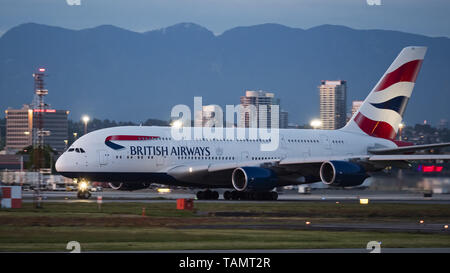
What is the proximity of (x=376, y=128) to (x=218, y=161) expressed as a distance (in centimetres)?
1472

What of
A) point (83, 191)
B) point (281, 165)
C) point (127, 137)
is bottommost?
point (83, 191)

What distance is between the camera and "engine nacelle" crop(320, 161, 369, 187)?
55.2m

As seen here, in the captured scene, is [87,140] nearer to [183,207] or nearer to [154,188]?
[183,207]

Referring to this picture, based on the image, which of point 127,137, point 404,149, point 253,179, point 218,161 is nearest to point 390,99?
point 404,149

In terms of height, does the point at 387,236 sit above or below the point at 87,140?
below

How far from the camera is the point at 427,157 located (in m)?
53.9

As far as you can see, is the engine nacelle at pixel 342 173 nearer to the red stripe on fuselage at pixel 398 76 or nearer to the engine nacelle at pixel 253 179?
the engine nacelle at pixel 253 179

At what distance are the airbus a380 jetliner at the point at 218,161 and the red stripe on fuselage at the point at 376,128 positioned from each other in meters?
2.63

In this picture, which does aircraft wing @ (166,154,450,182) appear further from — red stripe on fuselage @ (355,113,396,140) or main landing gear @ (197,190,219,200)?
red stripe on fuselage @ (355,113,396,140)

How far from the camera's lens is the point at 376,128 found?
66.6 m

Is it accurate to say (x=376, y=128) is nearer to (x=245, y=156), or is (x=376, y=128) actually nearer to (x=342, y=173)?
(x=245, y=156)

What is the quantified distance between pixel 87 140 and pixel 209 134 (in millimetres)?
9335
